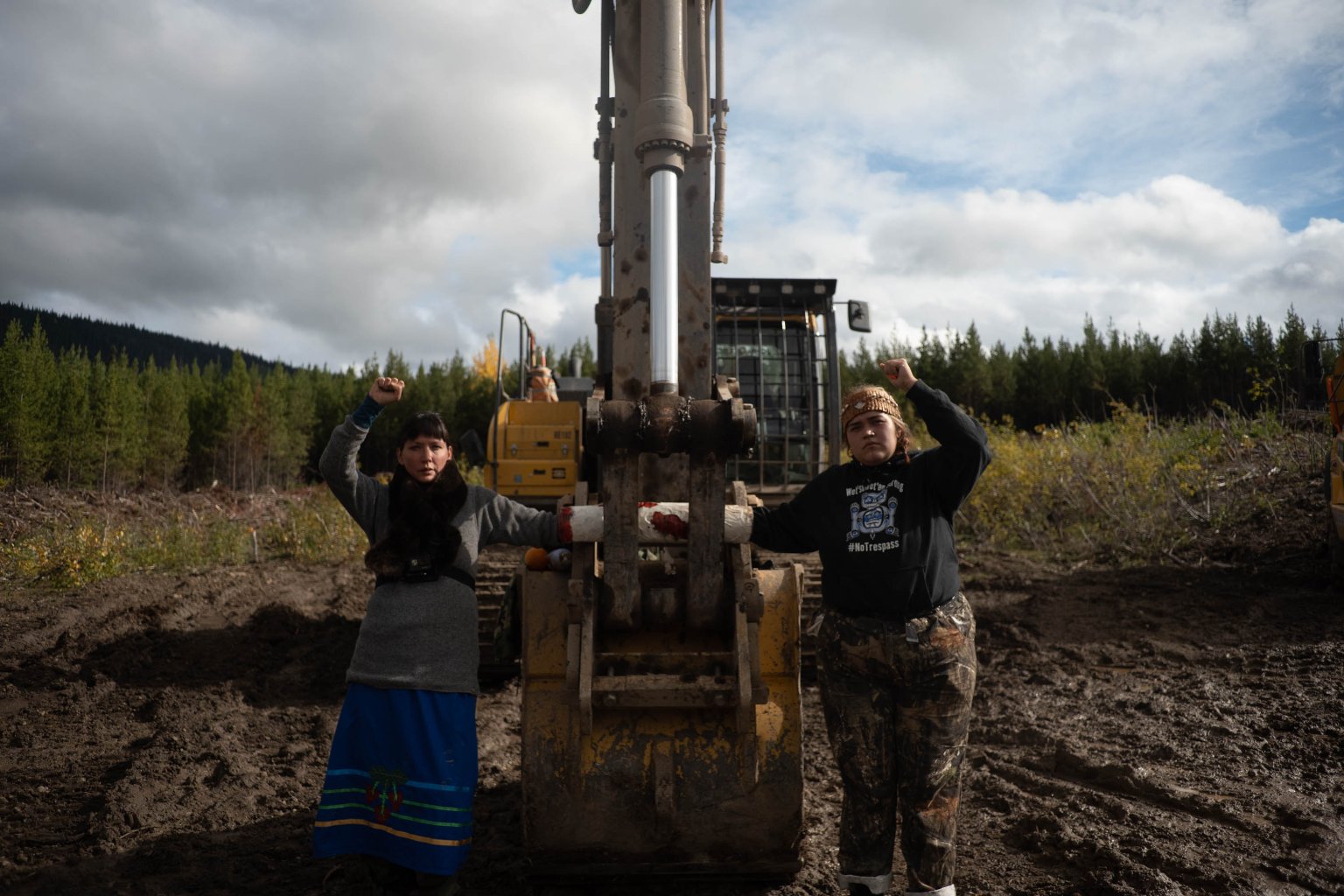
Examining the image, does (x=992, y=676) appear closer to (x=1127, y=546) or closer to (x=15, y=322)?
(x=1127, y=546)

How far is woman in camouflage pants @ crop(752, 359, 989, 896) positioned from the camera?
296cm

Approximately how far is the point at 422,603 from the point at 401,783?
59 cm

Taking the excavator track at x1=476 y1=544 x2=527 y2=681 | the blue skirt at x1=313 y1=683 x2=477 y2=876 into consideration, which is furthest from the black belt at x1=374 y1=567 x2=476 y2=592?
the excavator track at x1=476 y1=544 x2=527 y2=681

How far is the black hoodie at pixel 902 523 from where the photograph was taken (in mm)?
3029

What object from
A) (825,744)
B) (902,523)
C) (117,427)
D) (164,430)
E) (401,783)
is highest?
(164,430)

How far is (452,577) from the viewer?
3346 millimetres

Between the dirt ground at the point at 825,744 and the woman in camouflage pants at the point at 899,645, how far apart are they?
0.65 meters

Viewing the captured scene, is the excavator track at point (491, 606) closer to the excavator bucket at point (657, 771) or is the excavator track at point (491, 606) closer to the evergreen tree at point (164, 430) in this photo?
the excavator bucket at point (657, 771)

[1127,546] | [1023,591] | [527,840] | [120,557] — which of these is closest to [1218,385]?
[1127,546]

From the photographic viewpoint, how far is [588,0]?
471cm

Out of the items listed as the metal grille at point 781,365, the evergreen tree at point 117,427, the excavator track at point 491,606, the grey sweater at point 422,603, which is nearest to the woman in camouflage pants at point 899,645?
the grey sweater at point 422,603

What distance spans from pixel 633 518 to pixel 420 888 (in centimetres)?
142

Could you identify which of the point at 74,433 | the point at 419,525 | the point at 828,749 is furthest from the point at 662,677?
the point at 74,433

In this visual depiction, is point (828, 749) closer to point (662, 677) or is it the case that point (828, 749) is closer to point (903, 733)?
point (903, 733)
